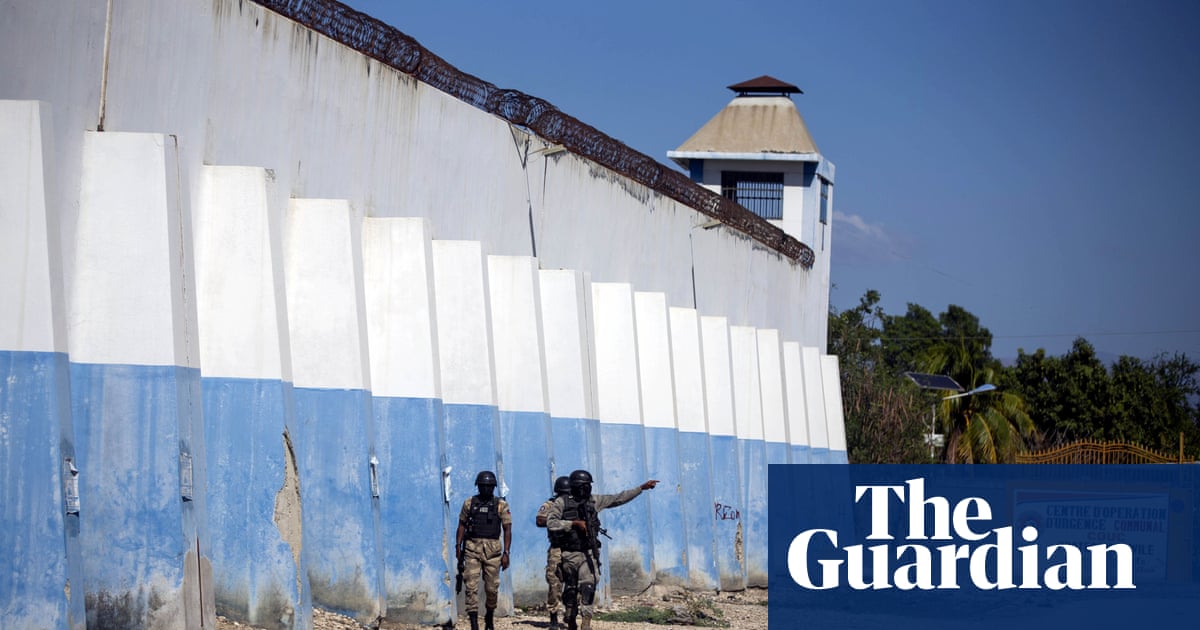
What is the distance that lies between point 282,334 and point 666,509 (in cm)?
1016

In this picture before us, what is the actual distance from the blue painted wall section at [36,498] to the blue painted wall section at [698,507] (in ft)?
44.8

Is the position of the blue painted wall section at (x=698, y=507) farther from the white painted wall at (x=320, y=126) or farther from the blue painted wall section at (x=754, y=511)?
the white painted wall at (x=320, y=126)

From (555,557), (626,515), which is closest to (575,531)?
(555,557)

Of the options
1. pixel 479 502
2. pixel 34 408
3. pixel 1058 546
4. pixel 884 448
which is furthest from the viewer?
pixel 884 448

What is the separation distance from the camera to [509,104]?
1936cm

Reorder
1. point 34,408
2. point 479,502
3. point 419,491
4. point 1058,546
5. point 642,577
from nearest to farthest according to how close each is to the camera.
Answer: point 34,408, point 479,502, point 419,491, point 642,577, point 1058,546

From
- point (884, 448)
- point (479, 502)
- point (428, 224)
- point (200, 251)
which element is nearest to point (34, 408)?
point (200, 251)

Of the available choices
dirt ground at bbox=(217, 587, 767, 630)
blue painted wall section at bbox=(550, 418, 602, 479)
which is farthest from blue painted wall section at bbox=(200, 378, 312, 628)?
blue painted wall section at bbox=(550, 418, 602, 479)

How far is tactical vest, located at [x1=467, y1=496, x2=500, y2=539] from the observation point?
13.4 meters

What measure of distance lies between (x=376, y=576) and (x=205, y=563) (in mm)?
2817

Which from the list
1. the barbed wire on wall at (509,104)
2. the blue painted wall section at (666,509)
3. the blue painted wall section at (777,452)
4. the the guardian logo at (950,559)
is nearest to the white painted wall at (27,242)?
the barbed wire on wall at (509,104)

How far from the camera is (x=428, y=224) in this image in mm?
Answer: 15344

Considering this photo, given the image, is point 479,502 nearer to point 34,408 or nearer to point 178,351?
point 178,351

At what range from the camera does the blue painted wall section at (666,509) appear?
21.5 meters
